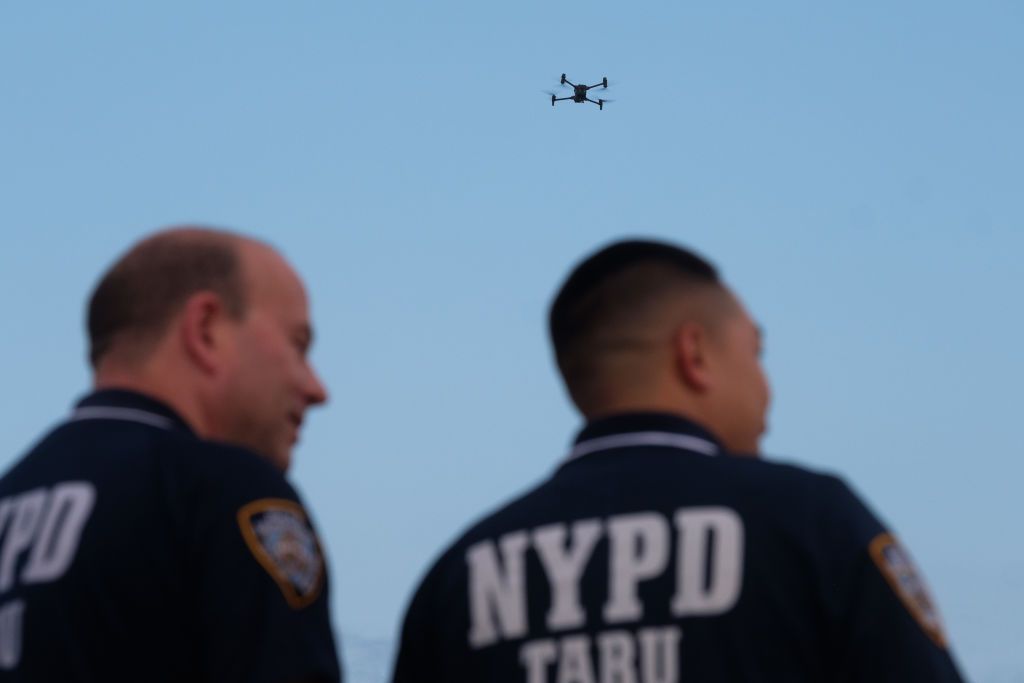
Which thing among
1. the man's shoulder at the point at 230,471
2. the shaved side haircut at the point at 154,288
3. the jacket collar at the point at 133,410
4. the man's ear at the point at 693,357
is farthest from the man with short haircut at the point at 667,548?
the shaved side haircut at the point at 154,288

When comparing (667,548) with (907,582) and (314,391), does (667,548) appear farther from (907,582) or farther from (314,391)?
(314,391)

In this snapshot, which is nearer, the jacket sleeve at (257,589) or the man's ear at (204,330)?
the jacket sleeve at (257,589)

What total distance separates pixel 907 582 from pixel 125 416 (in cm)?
269

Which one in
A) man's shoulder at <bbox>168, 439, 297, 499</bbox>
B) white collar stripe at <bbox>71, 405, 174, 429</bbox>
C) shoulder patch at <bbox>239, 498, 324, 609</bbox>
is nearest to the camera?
shoulder patch at <bbox>239, 498, 324, 609</bbox>

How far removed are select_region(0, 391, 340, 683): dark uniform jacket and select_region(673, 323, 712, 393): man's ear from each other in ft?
4.75

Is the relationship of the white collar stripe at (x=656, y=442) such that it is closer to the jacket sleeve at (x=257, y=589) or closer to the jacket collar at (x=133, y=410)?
the jacket sleeve at (x=257, y=589)

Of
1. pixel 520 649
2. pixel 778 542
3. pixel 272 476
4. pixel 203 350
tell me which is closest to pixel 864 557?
pixel 778 542

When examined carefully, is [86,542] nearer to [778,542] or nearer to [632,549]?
[632,549]

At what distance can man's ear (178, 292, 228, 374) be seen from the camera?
6.19 metres

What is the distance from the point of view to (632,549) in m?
5.85

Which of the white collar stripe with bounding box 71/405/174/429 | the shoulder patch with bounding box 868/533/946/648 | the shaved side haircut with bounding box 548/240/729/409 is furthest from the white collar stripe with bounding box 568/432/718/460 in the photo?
the white collar stripe with bounding box 71/405/174/429

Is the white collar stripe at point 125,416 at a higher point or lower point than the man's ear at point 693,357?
lower

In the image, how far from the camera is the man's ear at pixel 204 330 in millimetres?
6188

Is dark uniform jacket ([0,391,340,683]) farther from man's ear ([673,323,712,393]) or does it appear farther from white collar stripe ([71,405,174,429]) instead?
man's ear ([673,323,712,393])
